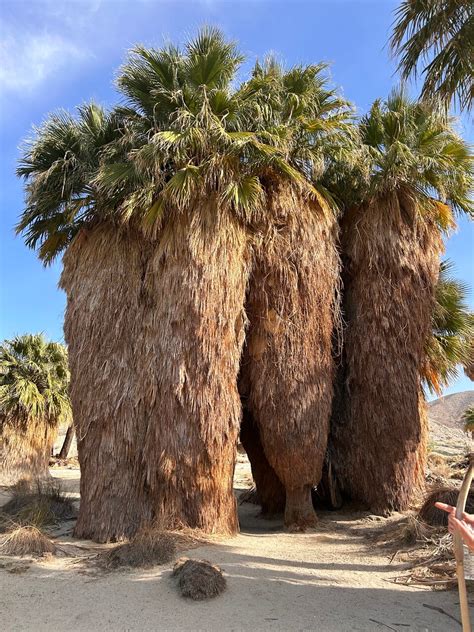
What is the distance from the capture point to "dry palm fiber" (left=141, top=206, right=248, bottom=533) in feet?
30.5

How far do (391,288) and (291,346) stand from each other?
121 inches

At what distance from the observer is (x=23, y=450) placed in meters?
16.3

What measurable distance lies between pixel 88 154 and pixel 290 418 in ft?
22.5

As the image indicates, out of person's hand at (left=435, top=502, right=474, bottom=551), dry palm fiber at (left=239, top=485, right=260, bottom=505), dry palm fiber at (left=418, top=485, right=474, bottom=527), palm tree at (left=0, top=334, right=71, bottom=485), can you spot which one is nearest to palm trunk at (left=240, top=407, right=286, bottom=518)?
dry palm fiber at (left=239, top=485, right=260, bottom=505)

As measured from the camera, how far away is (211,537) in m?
9.01

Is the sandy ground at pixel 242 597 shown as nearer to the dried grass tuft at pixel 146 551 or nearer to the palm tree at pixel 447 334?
the dried grass tuft at pixel 146 551

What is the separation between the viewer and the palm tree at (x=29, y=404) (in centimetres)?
1622

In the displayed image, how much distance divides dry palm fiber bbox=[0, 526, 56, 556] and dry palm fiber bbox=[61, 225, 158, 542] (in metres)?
1.12

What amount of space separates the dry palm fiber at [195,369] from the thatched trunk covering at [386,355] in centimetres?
350

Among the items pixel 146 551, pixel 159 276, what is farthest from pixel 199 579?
pixel 159 276

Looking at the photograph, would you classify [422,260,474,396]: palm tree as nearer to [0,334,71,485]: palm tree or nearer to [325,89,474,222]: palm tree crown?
[325,89,474,222]: palm tree crown

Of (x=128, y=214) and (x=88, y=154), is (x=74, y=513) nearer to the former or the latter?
(x=128, y=214)

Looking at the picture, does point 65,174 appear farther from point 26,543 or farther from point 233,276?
point 26,543

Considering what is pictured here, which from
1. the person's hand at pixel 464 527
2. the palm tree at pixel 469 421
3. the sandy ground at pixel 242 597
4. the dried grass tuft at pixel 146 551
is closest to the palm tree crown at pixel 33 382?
the sandy ground at pixel 242 597
